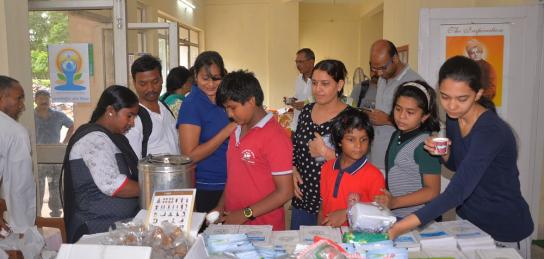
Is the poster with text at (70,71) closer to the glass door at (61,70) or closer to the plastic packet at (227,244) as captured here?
the glass door at (61,70)

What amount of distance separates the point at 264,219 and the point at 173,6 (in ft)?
23.1

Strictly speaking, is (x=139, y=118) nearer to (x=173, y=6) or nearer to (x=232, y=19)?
(x=173, y=6)

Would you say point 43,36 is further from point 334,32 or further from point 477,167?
point 334,32

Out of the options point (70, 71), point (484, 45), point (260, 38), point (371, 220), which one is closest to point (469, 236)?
point (371, 220)

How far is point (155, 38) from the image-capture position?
655cm

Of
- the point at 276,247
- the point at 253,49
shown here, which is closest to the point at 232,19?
the point at 253,49

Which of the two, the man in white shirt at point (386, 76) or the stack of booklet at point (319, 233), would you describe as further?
the man in white shirt at point (386, 76)

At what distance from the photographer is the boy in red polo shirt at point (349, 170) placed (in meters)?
1.78

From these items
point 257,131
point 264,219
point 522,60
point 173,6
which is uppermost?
point 173,6

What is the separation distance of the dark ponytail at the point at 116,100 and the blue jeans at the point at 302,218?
894 millimetres

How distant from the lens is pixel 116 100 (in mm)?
1803

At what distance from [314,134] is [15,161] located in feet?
6.02

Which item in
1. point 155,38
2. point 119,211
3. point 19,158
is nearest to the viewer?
point 119,211

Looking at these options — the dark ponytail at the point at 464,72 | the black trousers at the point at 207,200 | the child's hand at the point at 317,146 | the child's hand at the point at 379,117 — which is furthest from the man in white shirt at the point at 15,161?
the dark ponytail at the point at 464,72
